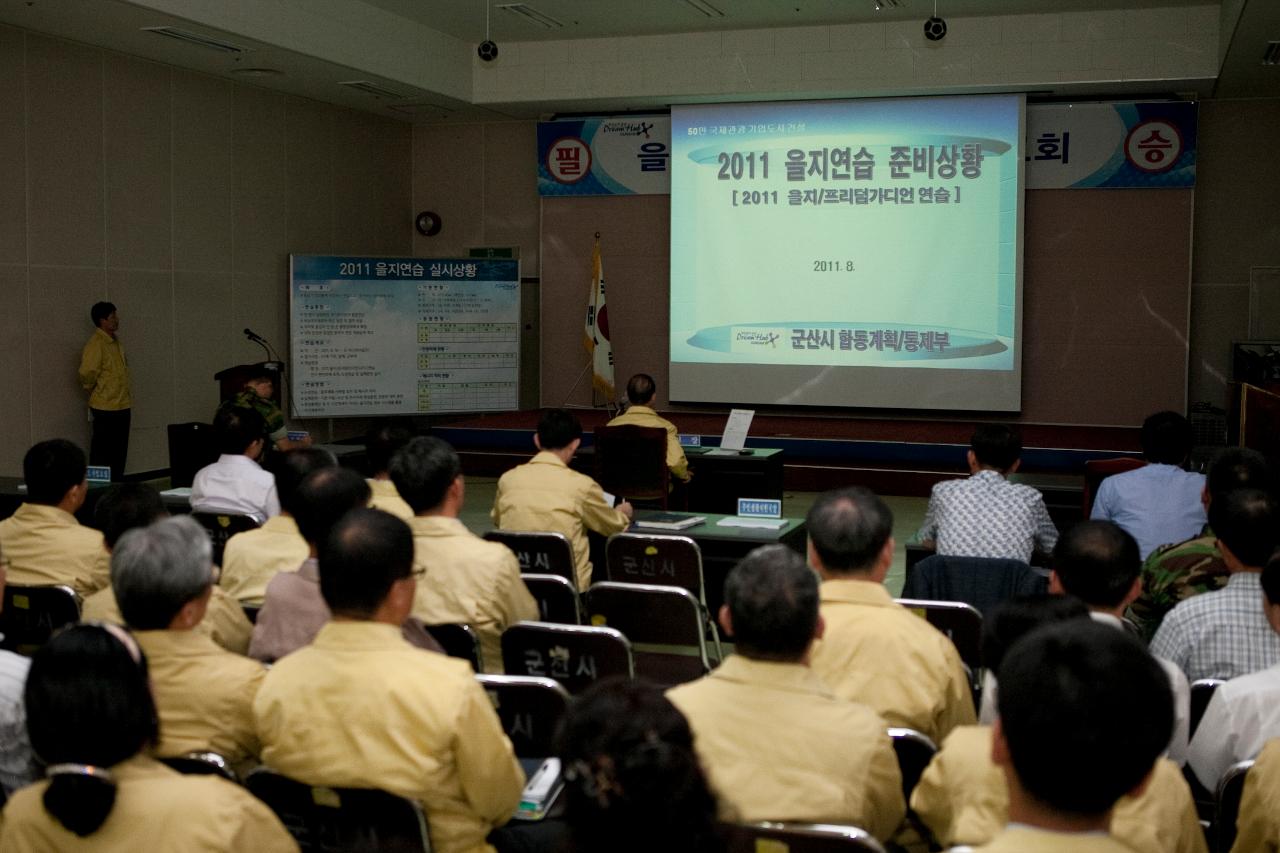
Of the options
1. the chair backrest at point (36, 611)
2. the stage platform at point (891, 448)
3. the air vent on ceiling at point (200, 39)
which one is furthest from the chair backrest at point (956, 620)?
the air vent on ceiling at point (200, 39)

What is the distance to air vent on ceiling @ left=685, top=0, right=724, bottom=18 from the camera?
9344 mm

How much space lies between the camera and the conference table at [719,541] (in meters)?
4.71

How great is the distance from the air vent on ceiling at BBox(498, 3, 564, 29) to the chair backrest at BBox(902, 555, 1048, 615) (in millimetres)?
6817

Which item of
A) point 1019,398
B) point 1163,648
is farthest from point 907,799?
point 1019,398

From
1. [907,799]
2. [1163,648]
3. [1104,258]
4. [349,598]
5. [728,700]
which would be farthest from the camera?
[1104,258]

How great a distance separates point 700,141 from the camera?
1087cm

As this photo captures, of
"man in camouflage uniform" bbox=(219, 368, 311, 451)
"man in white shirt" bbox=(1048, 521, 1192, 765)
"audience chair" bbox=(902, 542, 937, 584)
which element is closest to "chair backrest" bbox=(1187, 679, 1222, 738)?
"man in white shirt" bbox=(1048, 521, 1192, 765)

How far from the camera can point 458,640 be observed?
10.4ft

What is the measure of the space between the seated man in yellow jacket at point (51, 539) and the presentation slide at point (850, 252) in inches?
298

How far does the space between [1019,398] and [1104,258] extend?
131 centimetres

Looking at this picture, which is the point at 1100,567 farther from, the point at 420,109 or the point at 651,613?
the point at 420,109

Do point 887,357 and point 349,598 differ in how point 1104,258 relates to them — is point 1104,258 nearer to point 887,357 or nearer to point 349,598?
point 887,357

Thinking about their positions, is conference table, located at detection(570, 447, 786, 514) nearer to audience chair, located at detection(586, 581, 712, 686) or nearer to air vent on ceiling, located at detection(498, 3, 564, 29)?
air vent on ceiling, located at detection(498, 3, 564, 29)

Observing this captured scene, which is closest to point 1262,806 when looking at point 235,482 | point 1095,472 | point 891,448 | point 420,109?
point 1095,472
